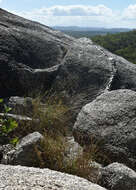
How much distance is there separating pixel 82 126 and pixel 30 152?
1.65 meters

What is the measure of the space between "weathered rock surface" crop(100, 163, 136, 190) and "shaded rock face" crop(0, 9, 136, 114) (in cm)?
337

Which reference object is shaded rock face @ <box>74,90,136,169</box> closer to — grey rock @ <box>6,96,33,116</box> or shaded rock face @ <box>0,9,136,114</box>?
shaded rock face @ <box>0,9,136,114</box>

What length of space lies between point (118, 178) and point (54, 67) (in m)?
5.03

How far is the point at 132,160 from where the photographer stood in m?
6.28

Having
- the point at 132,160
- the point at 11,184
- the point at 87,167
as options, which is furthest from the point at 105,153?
the point at 11,184

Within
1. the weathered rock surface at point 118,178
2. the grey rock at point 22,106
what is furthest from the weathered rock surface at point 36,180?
the grey rock at point 22,106

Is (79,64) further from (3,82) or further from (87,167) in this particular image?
(87,167)

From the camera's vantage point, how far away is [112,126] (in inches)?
263

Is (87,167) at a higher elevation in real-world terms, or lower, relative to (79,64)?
lower

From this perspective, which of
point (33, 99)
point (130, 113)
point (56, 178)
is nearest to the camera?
point (56, 178)

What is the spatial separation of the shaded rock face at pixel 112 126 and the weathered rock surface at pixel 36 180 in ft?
5.87

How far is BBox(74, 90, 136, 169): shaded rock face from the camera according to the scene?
6.36m

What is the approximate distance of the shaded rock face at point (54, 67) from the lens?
8984 mm

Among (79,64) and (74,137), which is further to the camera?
(79,64)
